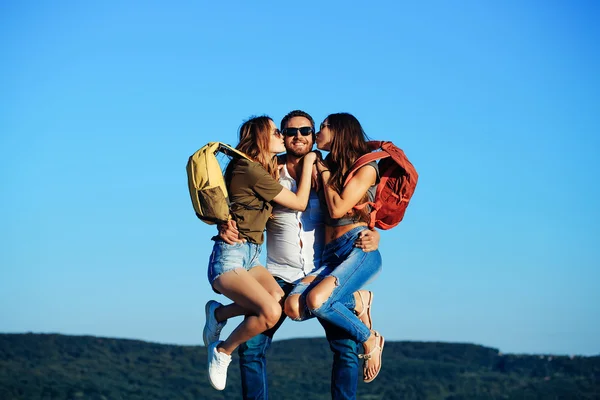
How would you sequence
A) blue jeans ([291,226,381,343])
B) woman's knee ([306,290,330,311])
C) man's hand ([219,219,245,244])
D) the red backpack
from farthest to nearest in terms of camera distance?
the red backpack < man's hand ([219,219,245,244]) < blue jeans ([291,226,381,343]) < woman's knee ([306,290,330,311])

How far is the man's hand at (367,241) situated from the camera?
23.3ft

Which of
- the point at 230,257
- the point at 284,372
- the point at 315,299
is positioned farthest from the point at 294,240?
the point at 284,372

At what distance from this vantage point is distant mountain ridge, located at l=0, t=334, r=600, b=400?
1326 inches

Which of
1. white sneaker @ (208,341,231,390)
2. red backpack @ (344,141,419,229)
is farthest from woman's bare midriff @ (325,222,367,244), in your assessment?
white sneaker @ (208,341,231,390)

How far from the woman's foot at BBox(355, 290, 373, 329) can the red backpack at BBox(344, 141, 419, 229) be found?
2.19ft

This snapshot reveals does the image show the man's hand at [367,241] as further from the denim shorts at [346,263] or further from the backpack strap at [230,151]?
the backpack strap at [230,151]

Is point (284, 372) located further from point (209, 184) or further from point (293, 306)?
point (209, 184)

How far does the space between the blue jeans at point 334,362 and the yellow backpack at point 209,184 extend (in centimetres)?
91

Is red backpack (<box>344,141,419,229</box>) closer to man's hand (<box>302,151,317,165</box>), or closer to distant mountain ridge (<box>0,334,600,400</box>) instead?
man's hand (<box>302,151,317,165</box>)

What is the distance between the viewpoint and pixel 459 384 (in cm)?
4041

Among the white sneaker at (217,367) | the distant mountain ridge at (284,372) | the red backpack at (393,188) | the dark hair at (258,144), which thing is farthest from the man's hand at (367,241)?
the distant mountain ridge at (284,372)

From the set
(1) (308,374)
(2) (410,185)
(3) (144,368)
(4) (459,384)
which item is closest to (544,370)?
(4) (459,384)

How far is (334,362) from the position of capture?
7.27 metres

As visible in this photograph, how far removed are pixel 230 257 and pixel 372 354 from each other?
1.67 meters
